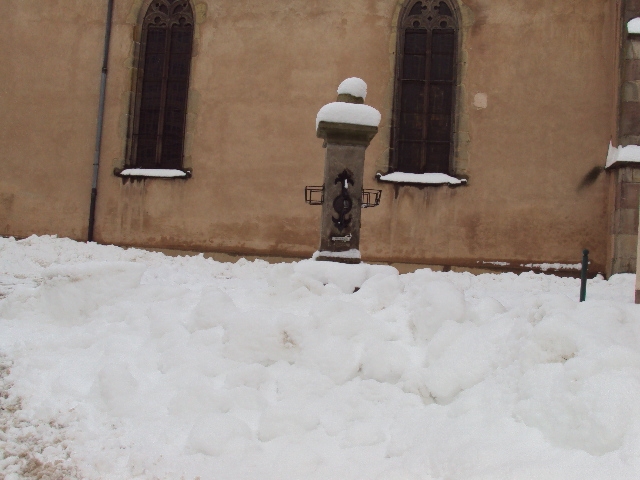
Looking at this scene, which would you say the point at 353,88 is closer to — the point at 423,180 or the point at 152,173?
the point at 423,180

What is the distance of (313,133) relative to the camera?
1012 centimetres

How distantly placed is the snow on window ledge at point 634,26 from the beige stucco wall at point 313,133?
0.36 metres

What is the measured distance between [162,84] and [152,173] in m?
1.76

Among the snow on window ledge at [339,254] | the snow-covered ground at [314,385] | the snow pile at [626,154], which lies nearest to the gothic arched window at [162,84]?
the snow on window ledge at [339,254]

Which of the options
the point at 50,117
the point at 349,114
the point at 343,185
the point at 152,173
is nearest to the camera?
the point at 349,114

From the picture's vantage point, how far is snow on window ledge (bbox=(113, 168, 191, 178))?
10391mm

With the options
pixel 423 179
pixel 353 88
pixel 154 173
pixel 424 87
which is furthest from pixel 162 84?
pixel 353 88

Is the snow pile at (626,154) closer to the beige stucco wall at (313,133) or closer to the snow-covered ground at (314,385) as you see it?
the beige stucco wall at (313,133)

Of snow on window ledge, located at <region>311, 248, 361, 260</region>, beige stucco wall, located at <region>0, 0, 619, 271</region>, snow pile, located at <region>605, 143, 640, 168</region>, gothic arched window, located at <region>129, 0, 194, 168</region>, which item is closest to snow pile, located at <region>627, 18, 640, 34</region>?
beige stucco wall, located at <region>0, 0, 619, 271</region>

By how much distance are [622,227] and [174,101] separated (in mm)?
7998

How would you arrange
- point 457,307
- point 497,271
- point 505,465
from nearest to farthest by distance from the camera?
1. point 505,465
2. point 457,307
3. point 497,271

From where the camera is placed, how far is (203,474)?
2707 mm

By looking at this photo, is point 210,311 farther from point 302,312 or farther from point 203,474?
point 203,474

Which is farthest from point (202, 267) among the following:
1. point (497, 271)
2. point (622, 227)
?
point (622, 227)
